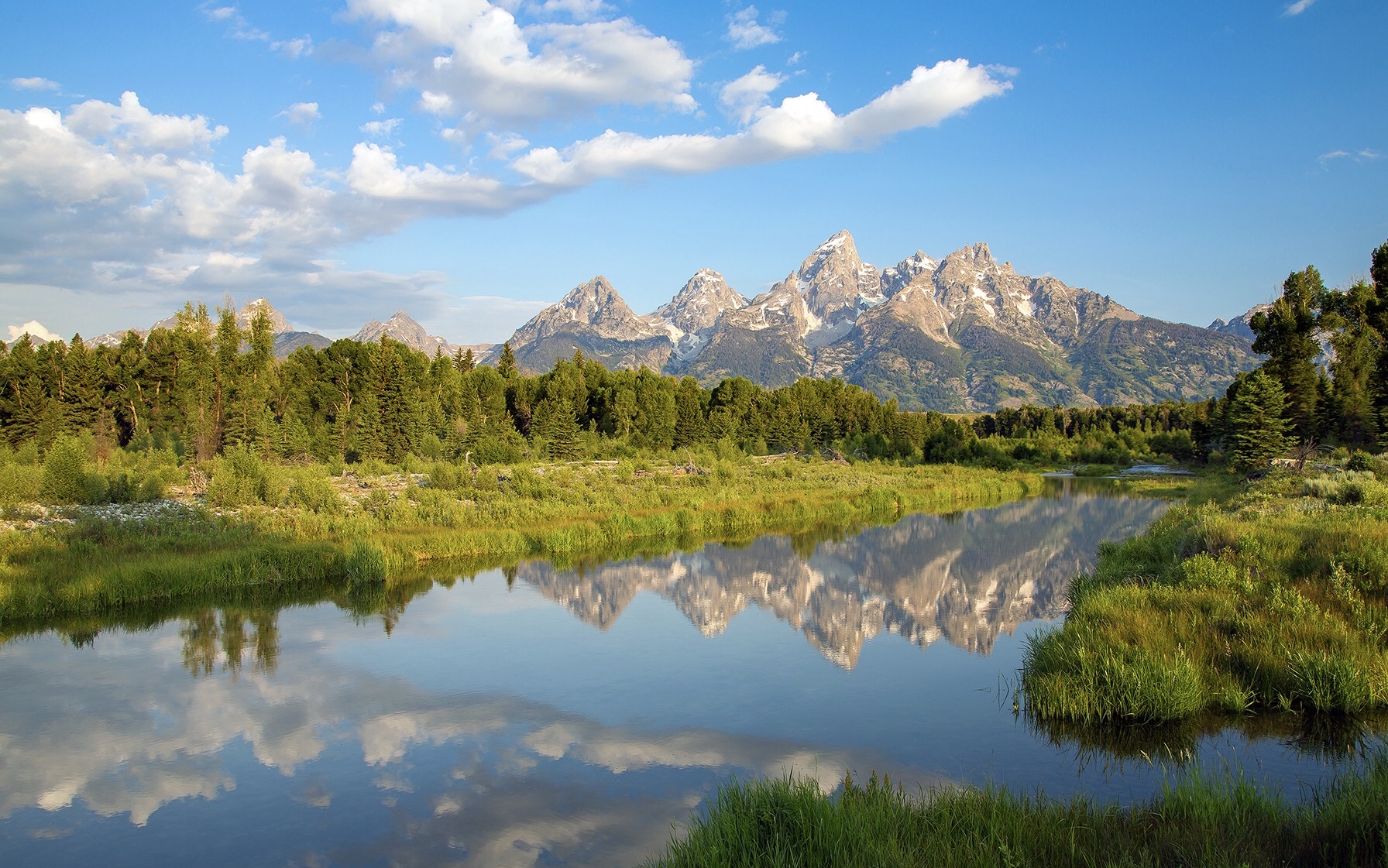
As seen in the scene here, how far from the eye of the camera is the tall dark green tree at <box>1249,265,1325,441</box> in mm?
46281

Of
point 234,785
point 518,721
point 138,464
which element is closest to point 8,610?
point 234,785

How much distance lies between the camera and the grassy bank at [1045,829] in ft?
20.7

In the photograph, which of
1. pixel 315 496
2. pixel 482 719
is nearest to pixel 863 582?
pixel 482 719

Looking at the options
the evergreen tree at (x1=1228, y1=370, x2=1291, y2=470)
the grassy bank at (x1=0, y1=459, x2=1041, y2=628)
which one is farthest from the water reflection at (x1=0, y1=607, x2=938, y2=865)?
the evergreen tree at (x1=1228, y1=370, x2=1291, y2=470)

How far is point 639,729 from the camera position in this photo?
11547 mm

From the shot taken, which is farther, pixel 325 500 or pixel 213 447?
pixel 213 447

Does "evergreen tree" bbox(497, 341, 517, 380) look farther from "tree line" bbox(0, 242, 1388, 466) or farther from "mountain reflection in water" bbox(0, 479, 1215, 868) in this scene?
"mountain reflection in water" bbox(0, 479, 1215, 868)

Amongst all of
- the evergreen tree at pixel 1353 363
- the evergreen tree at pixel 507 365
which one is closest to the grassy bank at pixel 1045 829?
the evergreen tree at pixel 1353 363

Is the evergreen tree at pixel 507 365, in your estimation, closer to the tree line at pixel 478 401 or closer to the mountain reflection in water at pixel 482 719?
the tree line at pixel 478 401

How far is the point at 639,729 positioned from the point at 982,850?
606 cm

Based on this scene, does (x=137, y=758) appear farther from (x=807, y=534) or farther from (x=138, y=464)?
(x=138, y=464)

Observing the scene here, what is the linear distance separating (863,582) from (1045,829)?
16.3m

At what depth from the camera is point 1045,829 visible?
699cm

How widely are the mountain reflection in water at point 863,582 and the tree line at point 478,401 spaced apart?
20369 mm
